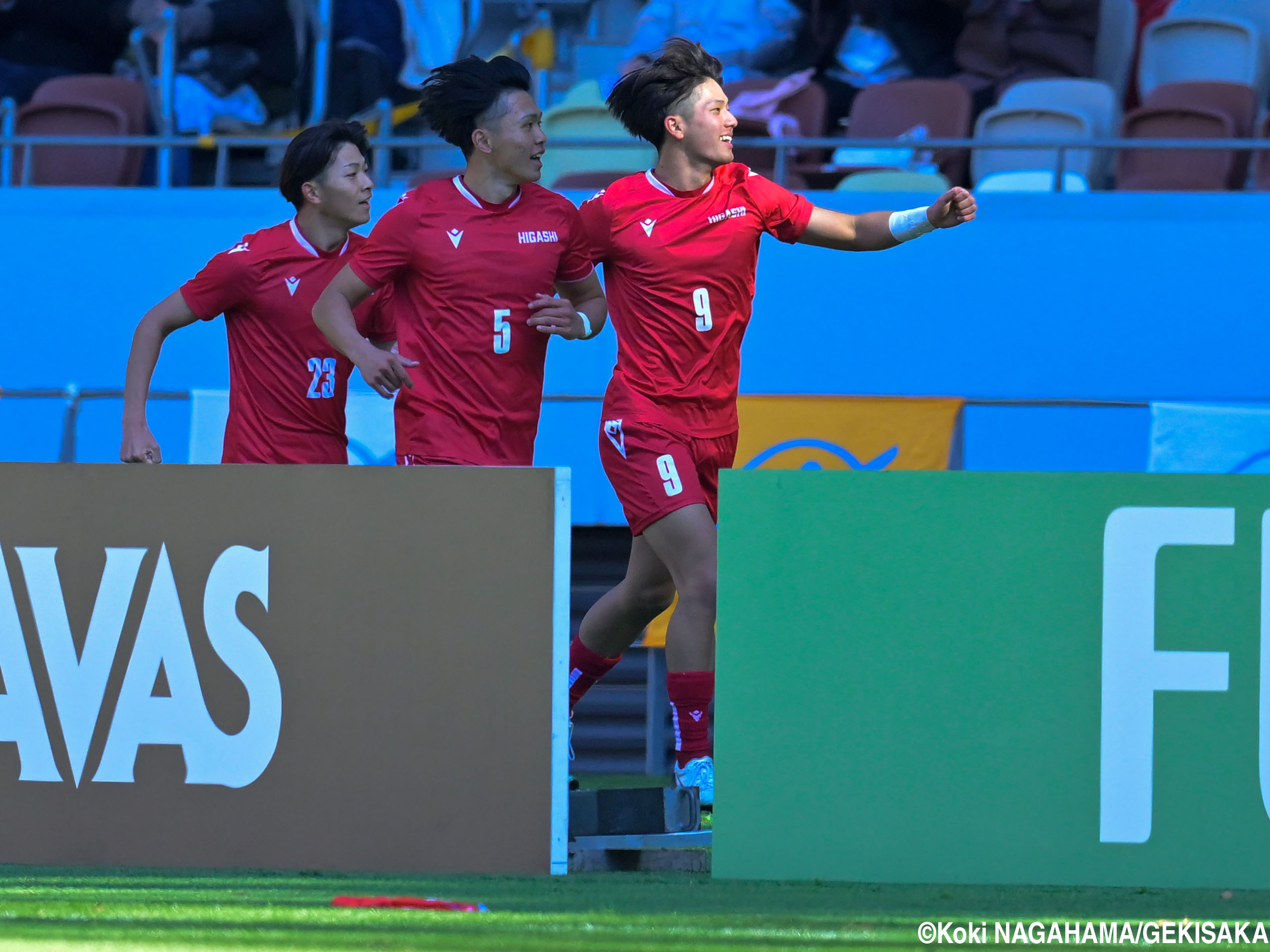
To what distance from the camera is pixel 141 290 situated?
8742 mm

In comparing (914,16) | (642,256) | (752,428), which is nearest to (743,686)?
(642,256)

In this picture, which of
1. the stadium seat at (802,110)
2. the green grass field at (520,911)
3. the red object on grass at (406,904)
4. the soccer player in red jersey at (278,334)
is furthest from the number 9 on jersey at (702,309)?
the stadium seat at (802,110)

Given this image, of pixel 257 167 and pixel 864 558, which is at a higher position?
pixel 257 167

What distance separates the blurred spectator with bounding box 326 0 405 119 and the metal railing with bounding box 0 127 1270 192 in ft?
1.82

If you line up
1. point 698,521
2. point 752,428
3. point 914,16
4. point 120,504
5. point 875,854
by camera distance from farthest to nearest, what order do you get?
1. point 914,16
2. point 752,428
3. point 698,521
4. point 120,504
5. point 875,854

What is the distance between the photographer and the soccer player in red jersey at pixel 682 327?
4.27 m

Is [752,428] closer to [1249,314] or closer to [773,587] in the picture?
[1249,314]

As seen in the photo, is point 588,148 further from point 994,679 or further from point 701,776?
point 994,679

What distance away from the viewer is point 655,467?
4312mm

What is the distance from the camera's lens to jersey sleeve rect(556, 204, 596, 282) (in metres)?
4.53

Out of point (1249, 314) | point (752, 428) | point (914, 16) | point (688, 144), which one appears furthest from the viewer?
point (914, 16)

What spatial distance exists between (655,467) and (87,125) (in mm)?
6795

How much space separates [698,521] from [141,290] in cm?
538

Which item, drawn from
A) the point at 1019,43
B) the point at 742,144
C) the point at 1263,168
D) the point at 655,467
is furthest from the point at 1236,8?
the point at 655,467
